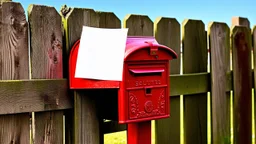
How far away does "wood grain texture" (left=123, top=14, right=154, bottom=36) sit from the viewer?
3.29m

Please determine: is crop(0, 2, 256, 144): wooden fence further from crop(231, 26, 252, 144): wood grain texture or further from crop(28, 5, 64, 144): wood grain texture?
crop(231, 26, 252, 144): wood grain texture

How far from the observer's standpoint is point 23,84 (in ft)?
8.97

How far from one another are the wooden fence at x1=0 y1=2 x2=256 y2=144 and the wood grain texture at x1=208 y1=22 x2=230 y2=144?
1.1 inches

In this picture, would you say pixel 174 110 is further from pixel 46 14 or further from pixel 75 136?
pixel 46 14

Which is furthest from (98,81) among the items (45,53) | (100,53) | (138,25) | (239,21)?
(239,21)

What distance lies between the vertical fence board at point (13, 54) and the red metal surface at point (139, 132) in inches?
29.0

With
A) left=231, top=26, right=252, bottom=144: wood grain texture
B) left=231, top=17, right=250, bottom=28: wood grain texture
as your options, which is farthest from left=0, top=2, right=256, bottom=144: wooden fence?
left=231, top=17, right=250, bottom=28: wood grain texture

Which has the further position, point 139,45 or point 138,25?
point 138,25

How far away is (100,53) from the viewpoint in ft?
9.20

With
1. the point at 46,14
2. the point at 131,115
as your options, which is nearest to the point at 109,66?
the point at 131,115

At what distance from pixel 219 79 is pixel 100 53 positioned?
5.54 feet

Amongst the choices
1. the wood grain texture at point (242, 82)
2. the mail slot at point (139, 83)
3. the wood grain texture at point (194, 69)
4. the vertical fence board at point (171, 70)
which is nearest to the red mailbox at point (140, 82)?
the mail slot at point (139, 83)

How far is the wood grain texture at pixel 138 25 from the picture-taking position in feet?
10.8

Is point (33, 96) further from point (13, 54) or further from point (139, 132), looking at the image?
point (139, 132)
